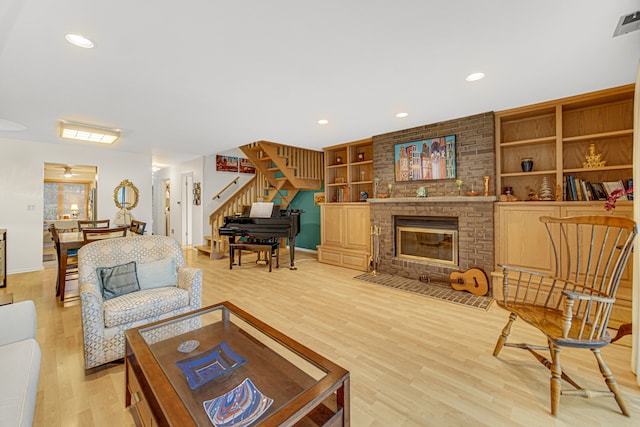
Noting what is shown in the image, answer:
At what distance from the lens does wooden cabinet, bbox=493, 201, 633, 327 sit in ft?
9.12

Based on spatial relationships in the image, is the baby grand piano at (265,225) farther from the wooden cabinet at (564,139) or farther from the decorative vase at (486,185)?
the wooden cabinet at (564,139)

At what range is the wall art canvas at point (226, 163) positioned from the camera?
7340 mm

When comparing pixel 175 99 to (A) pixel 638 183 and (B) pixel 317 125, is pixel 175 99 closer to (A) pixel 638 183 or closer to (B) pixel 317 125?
(B) pixel 317 125

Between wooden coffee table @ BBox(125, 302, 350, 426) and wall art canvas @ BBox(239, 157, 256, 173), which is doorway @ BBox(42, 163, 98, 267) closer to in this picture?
wall art canvas @ BBox(239, 157, 256, 173)

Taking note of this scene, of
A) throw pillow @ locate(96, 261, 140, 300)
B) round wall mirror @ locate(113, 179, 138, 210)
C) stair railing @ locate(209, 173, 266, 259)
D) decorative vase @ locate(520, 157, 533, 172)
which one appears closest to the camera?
throw pillow @ locate(96, 261, 140, 300)

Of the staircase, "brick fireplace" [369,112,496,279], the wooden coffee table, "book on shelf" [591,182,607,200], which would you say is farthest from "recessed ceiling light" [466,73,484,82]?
the staircase

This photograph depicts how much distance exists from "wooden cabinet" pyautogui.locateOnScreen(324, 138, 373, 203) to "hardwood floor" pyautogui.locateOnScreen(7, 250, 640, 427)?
2.42m

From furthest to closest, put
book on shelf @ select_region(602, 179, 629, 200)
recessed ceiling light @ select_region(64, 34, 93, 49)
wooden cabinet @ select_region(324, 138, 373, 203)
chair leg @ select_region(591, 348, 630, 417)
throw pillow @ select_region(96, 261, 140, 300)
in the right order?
wooden cabinet @ select_region(324, 138, 373, 203)
book on shelf @ select_region(602, 179, 629, 200)
throw pillow @ select_region(96, 261, 140, 300)
recessed ceiling light @ select_region(64, 34, 93, 49)
chair leg @ select_region(591, 348, 630, 417)

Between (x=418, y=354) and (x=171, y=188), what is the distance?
28.1ft

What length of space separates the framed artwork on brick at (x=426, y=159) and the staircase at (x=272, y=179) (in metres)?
2.38

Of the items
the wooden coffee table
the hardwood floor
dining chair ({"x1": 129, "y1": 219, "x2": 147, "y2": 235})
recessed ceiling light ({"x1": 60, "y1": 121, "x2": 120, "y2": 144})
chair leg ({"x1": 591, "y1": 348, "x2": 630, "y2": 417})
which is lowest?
the hardwood floor

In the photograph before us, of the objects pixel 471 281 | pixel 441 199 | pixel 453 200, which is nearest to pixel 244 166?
pixel 441 199

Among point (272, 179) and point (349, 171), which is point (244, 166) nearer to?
point (272, 179)

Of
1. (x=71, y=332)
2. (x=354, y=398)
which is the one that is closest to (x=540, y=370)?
(x=354, y=398)
